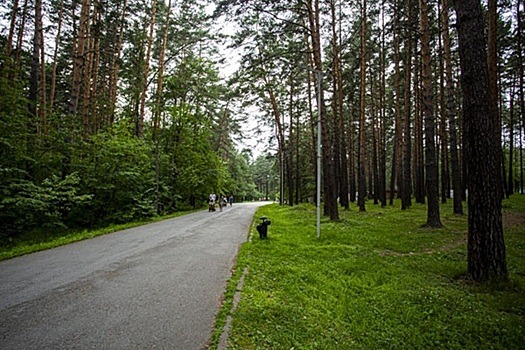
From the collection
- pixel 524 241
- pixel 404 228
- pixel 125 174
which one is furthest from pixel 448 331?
pixel 125 174

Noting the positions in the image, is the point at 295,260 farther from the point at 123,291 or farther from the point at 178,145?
the point at 178,145

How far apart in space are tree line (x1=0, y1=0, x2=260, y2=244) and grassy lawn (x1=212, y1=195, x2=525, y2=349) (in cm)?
863

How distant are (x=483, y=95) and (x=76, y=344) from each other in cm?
668

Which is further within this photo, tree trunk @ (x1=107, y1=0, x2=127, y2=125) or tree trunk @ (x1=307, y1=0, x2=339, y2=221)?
tree trunk @ (x1=107, y1=0, x2=127, y2=125)

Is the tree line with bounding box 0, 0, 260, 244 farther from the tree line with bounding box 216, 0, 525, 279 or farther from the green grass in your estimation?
the tree line with bounding box 216, 0, 525, 279

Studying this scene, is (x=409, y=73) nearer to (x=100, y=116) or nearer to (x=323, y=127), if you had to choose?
(x=323, y=127)

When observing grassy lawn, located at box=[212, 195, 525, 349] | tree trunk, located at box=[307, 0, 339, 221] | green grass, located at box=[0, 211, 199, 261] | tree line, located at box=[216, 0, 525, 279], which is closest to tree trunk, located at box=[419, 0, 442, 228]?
tree line, located at box=[216, 0, 525, 279]

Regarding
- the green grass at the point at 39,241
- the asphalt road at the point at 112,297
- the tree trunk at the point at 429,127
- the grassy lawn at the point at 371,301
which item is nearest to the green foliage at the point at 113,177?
the green grass at the point at 39,241

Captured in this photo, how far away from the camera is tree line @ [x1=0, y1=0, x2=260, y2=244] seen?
32.8 feet

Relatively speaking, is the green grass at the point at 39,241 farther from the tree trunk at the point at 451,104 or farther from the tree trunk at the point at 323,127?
the tree trunk at the point at 451,104

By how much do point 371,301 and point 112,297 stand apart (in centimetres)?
378

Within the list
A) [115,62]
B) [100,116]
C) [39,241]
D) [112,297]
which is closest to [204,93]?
[100,116]

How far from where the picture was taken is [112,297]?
4008 millimetres

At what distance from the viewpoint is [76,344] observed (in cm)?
278
